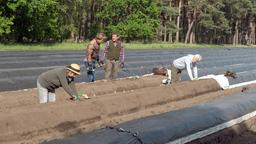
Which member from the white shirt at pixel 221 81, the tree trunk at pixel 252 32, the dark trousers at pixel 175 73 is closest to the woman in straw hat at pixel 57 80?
the dark trousers at pixel 175 73

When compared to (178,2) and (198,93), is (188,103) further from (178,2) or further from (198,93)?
(178,2)

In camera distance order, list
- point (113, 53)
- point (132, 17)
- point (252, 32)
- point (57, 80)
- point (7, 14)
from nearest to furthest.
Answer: point (57, 80) → point (113, 53) → point (7, 14) → point (132, 17) → point (252, 32)

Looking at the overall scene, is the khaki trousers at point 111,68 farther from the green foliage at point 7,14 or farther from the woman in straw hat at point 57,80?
the green foliage at point 7,14

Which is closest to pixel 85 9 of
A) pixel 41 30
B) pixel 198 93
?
pixel 41 30

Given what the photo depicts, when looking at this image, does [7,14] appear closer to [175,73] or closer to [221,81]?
[221,81]

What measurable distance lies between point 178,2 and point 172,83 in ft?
175

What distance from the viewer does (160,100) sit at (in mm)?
12625

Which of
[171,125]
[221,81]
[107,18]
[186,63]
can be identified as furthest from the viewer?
[107,18]

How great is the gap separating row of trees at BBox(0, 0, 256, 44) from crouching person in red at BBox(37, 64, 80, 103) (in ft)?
74.8

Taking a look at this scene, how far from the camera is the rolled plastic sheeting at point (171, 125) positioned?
6883 mm

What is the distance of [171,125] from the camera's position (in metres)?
8.30

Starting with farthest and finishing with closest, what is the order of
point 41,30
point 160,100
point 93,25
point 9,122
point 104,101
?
1. point 93,25
2. point 41,30
3. point 160,100
4. point 104,101
5. point 9,122

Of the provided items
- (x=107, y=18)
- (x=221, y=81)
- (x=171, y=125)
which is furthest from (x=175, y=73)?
(x=107, y=18)

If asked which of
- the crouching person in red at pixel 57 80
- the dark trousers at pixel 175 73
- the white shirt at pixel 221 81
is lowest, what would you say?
the white shirt at pixel 221 81
